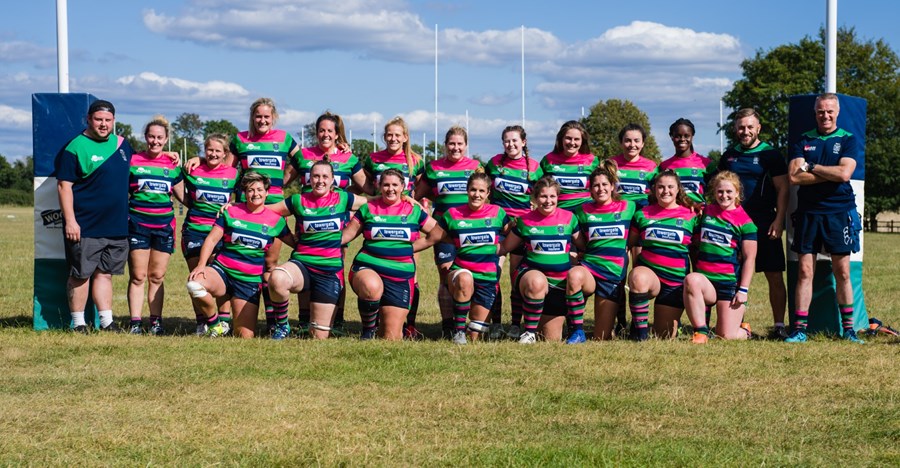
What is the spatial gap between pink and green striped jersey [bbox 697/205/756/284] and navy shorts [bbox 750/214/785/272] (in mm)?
394

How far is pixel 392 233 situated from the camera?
25.3 feet

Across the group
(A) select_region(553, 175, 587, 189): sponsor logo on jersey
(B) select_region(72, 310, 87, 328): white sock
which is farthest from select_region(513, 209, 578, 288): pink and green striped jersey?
(B) select_region(72, 310, 87, 328): white sock

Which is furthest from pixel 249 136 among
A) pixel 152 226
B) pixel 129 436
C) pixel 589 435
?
pixel 589 435

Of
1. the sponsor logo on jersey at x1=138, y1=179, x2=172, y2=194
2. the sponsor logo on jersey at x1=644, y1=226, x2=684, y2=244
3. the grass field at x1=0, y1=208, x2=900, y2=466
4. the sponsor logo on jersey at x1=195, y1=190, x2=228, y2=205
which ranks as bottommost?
the grass field at x1=0, y1=208, x2=900, y2=466

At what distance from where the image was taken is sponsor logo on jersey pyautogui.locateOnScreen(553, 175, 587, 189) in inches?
323

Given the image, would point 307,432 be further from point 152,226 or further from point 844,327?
point 844,327

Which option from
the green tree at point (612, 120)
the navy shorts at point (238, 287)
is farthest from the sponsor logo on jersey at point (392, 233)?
the green tree at point (612, 120)

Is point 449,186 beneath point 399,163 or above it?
beneath

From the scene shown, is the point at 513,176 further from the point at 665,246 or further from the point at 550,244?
the point at 665,246

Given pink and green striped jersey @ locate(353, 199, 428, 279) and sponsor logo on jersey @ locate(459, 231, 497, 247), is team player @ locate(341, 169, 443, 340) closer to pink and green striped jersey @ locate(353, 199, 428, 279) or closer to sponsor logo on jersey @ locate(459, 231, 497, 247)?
pink and green striped jersey @ locate(353, 199, 428, 279)

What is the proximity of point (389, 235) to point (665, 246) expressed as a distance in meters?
2.10

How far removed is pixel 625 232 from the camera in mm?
7730

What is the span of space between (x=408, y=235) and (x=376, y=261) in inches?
12.3

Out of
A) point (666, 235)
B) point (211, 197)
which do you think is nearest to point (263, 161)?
point (211, 197)
